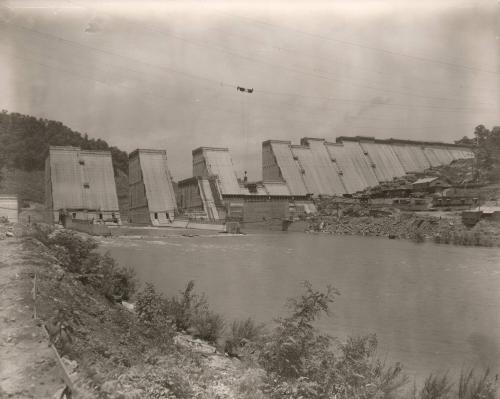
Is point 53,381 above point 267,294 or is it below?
above

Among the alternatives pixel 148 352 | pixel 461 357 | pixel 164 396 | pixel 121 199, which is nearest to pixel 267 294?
pixel 461 357

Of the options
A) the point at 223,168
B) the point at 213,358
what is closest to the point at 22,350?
the point at 213,358

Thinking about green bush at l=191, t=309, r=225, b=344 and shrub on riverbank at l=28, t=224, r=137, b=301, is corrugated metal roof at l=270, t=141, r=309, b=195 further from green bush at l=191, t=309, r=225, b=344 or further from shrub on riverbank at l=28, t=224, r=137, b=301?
green bush at l=191, t=309, r=225, b=344

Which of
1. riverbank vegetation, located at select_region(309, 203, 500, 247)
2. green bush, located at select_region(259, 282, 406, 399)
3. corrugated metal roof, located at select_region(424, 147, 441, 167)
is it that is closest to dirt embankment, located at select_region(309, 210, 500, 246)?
riverbank vegetation, located at select_region(309, 203, 500, 247)

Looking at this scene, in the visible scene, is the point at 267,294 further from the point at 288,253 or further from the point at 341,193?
the point at 341,193

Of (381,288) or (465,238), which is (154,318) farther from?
(465,238)

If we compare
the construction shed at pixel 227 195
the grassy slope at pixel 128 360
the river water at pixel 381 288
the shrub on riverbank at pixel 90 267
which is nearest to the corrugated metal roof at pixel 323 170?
the construction shed at pixel 227 195
